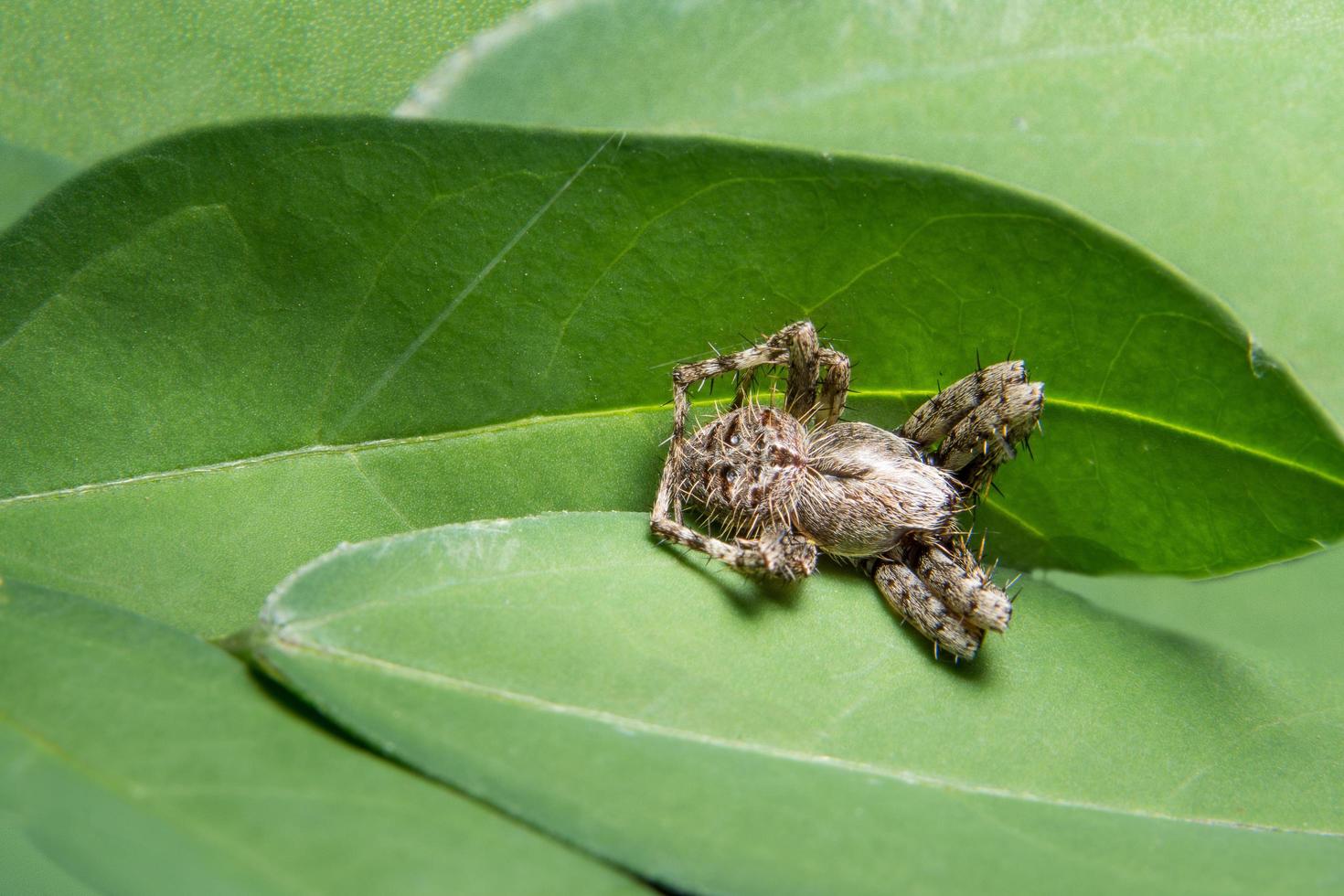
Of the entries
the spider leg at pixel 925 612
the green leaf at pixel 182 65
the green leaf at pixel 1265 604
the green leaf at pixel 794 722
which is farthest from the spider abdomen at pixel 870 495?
the green leaf at pixel 182 65

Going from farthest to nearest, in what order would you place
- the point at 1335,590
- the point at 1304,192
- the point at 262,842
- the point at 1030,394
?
the point at 1335,590
the point at 1304,192
the point at 1030,394
the point at 262,842

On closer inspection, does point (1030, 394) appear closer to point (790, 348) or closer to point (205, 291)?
point (790, 348)

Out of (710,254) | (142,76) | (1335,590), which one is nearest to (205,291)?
(142,76)

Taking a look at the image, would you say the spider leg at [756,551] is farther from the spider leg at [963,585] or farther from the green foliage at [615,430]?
the spider leg at [963,585]

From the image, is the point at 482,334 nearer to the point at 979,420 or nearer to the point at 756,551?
the point at 756,551

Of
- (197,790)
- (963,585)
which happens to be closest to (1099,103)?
A: (963,585)

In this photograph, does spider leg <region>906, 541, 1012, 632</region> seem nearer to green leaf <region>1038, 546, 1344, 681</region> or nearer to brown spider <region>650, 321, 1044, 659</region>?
brown spider <region>650, 321, 1044, 659</region>
